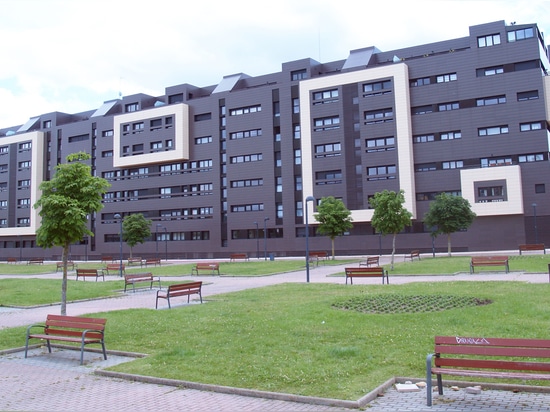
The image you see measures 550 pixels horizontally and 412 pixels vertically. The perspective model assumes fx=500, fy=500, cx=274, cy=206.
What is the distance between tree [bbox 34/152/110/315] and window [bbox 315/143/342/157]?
160ft

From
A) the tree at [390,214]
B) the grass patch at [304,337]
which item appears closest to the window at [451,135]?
the tree at [390,214]

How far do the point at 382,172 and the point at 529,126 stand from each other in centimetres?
1591

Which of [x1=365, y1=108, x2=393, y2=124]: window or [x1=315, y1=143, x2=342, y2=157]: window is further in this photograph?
[x1=315, y1=143, x2=342, y2=157]: window

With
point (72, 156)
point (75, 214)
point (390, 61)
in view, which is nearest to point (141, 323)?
point (75, 214)

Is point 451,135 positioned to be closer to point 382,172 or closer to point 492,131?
point 492,131

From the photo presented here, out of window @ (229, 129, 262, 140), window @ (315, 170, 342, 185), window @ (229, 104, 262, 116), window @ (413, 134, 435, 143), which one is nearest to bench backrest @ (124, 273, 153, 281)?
window @ (315, 170, 342, 185)

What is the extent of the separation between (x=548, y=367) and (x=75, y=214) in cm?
1142

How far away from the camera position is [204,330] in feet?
37.6

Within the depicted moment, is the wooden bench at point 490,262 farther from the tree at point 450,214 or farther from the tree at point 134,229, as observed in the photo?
the tree at point 134,229

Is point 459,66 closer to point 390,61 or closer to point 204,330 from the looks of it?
point 390,61

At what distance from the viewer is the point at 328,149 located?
202ft

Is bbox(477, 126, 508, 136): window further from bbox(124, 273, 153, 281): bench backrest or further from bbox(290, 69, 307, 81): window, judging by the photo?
bbox(124, 273, 153, 281): bench backrest

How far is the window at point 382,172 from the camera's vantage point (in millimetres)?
57719

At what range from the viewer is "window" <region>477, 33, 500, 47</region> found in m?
54.2
